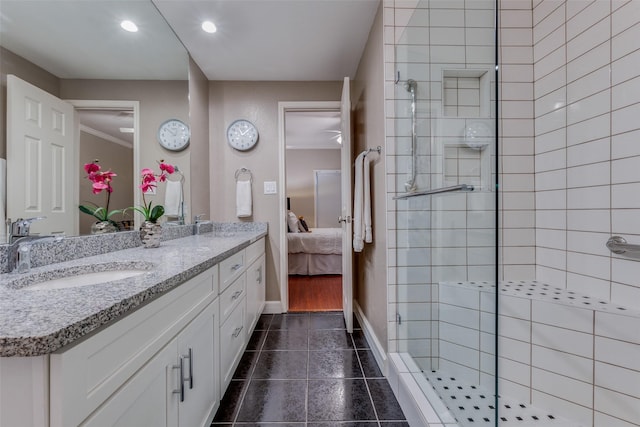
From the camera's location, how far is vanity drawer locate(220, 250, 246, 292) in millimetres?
1376

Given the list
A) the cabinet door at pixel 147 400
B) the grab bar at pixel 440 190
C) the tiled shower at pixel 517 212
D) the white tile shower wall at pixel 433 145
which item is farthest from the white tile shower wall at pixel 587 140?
the cabinet door at pixel 147 400

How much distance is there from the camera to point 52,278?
93cm

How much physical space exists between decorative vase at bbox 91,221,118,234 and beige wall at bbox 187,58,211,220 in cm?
87

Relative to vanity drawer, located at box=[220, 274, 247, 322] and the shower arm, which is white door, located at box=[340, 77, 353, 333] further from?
vanity drawer, located at box=[220, 274, 247, 322]

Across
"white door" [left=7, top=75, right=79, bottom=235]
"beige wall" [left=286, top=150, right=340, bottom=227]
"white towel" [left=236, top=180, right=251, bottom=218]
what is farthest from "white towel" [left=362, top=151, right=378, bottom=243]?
"beige wall" [left=286, top=150, right=340, bottom=227]

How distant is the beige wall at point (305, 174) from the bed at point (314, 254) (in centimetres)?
237

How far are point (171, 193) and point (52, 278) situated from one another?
1.05 meters

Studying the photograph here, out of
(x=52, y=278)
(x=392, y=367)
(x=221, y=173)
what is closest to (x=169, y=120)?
A: (x=221, y=173)

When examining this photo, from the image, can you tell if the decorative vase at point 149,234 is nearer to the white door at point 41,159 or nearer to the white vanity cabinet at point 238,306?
the white door at point 41,159

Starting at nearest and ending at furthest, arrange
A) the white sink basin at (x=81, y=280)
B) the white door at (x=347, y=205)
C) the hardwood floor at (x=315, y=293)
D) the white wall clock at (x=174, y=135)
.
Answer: the white sink basin at (x=81, y=280), the white wall clock at (x=174, y=135), the white door at (x=347, y=205), the hardwood floor at (x=315, y=293)

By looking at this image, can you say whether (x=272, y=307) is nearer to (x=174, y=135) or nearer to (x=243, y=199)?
(x=243, y=199)

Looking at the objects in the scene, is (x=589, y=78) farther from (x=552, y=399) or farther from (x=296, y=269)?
(x=296, y=269)

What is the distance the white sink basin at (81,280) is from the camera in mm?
896

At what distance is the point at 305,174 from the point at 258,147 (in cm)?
370
